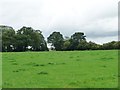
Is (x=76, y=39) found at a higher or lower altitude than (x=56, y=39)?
lower

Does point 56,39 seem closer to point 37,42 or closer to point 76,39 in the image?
point 76,39

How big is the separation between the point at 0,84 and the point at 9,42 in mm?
58939

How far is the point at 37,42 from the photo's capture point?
77.6 metres

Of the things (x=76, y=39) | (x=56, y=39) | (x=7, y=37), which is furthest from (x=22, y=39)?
(x=76, y=39)

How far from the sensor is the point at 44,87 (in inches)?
469

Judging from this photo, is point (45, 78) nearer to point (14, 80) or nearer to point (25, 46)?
point (14, 80)

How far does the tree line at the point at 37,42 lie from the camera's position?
7050cm

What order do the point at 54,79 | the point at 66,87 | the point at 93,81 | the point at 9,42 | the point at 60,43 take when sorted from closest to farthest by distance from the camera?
the point at 66,87 → the point at 93,81 → the point at 54,79 → the point at 9,42 → the point at 60,43

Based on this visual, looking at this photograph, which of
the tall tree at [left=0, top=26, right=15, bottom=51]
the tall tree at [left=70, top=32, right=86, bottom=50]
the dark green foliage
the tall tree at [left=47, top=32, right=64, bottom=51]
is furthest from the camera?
the tall tree at [left=47, top=32, right=64, bottom=51]

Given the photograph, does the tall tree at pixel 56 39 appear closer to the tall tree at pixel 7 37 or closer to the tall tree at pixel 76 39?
the tall tree at pixel 76 39

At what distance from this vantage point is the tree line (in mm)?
70500

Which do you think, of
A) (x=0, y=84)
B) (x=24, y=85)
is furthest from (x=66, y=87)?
(x=0, y=84)

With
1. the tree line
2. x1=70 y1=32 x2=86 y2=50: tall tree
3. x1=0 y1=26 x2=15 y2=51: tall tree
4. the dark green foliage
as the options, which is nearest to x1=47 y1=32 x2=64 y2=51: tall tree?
the tree line

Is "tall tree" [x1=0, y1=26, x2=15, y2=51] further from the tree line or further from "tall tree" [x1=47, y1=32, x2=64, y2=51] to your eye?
"tall tree" [x1=47, y1=32, x2=64, y2=51]
